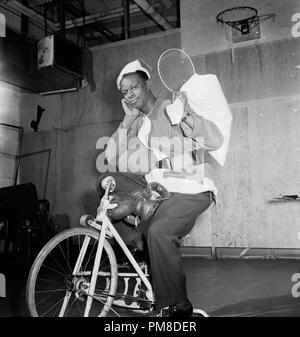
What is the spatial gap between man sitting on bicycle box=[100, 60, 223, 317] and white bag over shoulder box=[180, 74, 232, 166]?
5 centimetres

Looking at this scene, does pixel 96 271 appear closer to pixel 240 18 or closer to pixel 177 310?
pixel 177 310

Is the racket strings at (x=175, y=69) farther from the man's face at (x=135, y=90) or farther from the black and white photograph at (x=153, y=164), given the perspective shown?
the man's face at (x=135, y=90)

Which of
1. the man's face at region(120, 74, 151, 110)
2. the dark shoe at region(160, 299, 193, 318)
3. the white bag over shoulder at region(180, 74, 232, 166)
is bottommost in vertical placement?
the dark shoe at region(160, 299, 193, 318)

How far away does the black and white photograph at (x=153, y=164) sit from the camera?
1970mm

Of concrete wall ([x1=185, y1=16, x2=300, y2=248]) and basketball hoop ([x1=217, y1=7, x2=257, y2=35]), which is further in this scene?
basketball hoop ([x1=217, y1=7, x2=257, y2=35])

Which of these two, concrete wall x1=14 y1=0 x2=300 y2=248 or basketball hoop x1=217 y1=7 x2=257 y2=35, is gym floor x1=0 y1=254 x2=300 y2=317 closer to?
concrete wall x1=14 y1=0 x2=300 y2=248

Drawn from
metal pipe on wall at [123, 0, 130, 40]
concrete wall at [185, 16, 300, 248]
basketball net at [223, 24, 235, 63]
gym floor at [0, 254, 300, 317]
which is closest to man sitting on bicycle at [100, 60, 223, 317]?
gym floor at [0, 254, 300, 317]

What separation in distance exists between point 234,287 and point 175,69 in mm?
2065

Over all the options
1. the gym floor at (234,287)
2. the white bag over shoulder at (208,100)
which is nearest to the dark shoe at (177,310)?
the gym floor at (234,287)

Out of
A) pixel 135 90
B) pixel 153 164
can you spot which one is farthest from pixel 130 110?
pixel 153 164

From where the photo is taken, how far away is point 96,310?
249 centimetres

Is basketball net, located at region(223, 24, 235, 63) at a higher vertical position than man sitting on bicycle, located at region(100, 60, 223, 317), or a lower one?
higher

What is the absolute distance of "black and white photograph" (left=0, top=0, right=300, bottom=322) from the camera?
1.97m

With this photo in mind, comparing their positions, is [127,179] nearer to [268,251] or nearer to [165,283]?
[165,283]
